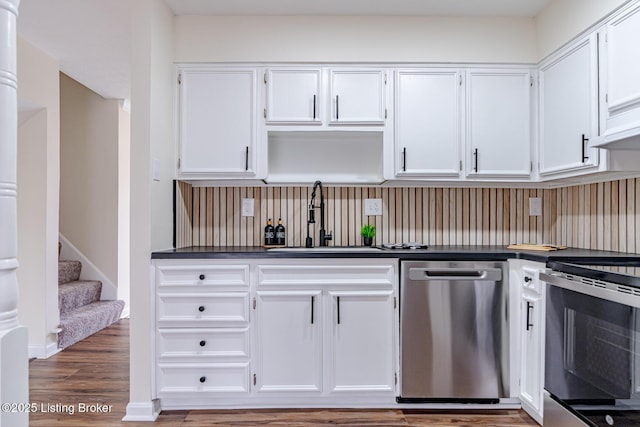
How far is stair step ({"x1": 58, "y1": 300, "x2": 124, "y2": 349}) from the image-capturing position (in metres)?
3.54

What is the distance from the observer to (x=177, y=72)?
268 centimetres

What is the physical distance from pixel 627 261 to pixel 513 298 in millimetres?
591

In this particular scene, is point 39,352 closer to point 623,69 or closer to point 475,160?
point 475,160

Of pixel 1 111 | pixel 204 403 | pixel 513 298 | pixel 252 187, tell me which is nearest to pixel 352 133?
pixel 252 187

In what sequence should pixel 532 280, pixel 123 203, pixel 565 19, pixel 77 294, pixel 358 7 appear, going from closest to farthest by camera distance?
pixel 532 280, pixel 565 19, pixel 358 7, pixel 77 294, pixel 123 203

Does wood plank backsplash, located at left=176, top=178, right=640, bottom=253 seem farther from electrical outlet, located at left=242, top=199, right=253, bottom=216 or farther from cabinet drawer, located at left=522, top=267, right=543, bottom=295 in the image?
cabinet drawer, located at left=522, top=267, right=543, bottom=295

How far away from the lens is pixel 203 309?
2.34m

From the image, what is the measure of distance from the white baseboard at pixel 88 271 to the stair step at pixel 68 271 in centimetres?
6

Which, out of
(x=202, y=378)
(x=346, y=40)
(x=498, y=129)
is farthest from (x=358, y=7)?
(x=202, y=378)

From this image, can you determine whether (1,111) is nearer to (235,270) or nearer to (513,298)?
(235,270)

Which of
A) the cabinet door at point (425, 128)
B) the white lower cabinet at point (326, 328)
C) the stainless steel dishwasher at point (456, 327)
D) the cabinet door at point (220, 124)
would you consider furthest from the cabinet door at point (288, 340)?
the cabinet door at point (425, 128)

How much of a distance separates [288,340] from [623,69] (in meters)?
2.20

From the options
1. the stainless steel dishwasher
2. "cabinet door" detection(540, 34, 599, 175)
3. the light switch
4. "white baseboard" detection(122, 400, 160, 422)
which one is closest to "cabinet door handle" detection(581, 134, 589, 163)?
"cabinet door" detection(540, 34, 599, 175)

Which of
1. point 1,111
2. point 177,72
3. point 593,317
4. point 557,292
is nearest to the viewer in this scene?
point 1,111
